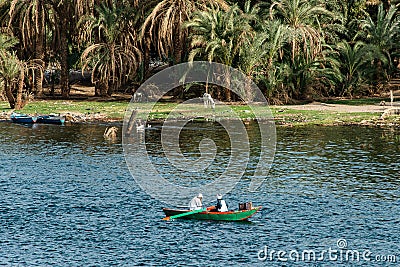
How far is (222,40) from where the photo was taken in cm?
9094

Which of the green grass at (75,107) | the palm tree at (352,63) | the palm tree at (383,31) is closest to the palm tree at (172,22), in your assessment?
the green grass at (75,107)

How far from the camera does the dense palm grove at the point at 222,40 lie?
300 feet

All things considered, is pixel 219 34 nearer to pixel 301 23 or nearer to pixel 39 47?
pixel 301 23

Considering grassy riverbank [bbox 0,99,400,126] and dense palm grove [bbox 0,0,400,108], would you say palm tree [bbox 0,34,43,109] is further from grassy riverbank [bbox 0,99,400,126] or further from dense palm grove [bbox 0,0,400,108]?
grassy riverbank [bbox 0,99,400,126]

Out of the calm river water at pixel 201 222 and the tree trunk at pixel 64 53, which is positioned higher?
the tree trunk at pixel 64 53

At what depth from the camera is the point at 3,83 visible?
304 ft

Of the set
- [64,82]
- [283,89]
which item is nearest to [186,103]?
[283,89]

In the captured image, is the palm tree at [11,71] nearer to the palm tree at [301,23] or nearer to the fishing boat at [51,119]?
the fishing boat at [51,119]

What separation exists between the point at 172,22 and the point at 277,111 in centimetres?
1644

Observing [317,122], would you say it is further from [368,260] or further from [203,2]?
[368,260]

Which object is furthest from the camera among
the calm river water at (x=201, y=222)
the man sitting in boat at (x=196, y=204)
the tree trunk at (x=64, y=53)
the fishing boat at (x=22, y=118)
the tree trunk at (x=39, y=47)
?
the tree trunk at (x=64, y=53)

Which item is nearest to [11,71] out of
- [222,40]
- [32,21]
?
[32,21]

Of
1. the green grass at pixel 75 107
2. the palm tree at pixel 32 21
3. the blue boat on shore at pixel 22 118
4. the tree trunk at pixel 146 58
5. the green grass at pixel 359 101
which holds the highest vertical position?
the palm tree at pixel 32 21

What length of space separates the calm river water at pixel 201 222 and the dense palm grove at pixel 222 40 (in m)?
25.2
